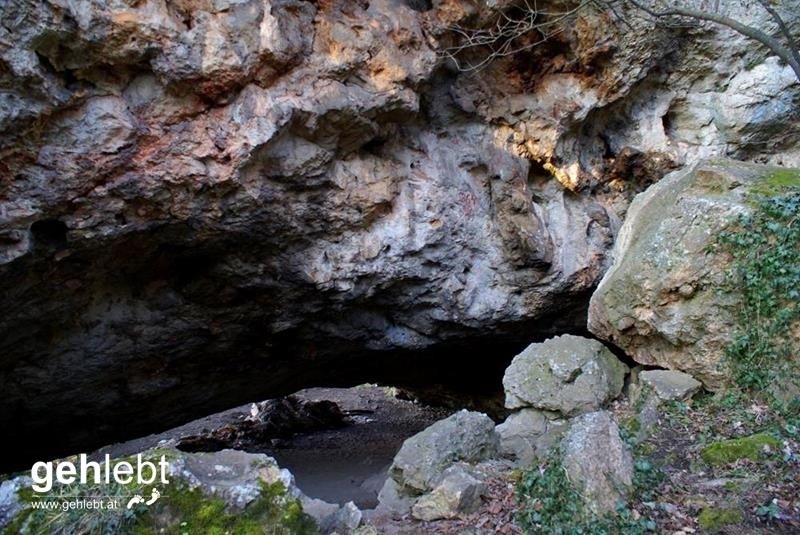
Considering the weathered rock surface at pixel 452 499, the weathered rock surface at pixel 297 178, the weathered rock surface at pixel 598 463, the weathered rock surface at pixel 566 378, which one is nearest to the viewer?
the weathered rock surface at pixel 598 463

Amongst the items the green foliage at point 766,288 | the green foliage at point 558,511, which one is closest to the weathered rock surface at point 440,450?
the green foliage at point 558,511

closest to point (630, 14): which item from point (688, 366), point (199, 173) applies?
point (688, 366)

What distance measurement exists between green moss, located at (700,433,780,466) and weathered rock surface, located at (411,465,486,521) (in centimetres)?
150

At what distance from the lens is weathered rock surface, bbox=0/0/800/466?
5070 mm

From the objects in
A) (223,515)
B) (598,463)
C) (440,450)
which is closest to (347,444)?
(440,450)

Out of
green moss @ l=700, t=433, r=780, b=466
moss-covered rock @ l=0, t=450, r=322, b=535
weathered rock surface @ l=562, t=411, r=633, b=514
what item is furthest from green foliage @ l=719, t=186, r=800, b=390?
moss-covered rock @ l=0, t=450, r=322, b=535

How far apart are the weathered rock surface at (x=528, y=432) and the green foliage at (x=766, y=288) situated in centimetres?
155

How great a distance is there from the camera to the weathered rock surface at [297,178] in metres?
5.07

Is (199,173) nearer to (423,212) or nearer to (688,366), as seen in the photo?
(423,212)

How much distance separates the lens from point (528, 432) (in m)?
5.73

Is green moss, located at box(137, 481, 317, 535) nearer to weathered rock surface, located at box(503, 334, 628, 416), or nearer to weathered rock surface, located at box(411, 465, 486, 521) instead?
weathered rock surface, located at box(411, 465, 486, 521)

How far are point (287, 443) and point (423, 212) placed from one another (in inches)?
243

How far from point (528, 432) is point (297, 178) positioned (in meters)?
3.24

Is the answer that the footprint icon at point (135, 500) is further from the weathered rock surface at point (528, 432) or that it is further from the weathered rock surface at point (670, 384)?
the weathered rock surface at point (670, 384)
